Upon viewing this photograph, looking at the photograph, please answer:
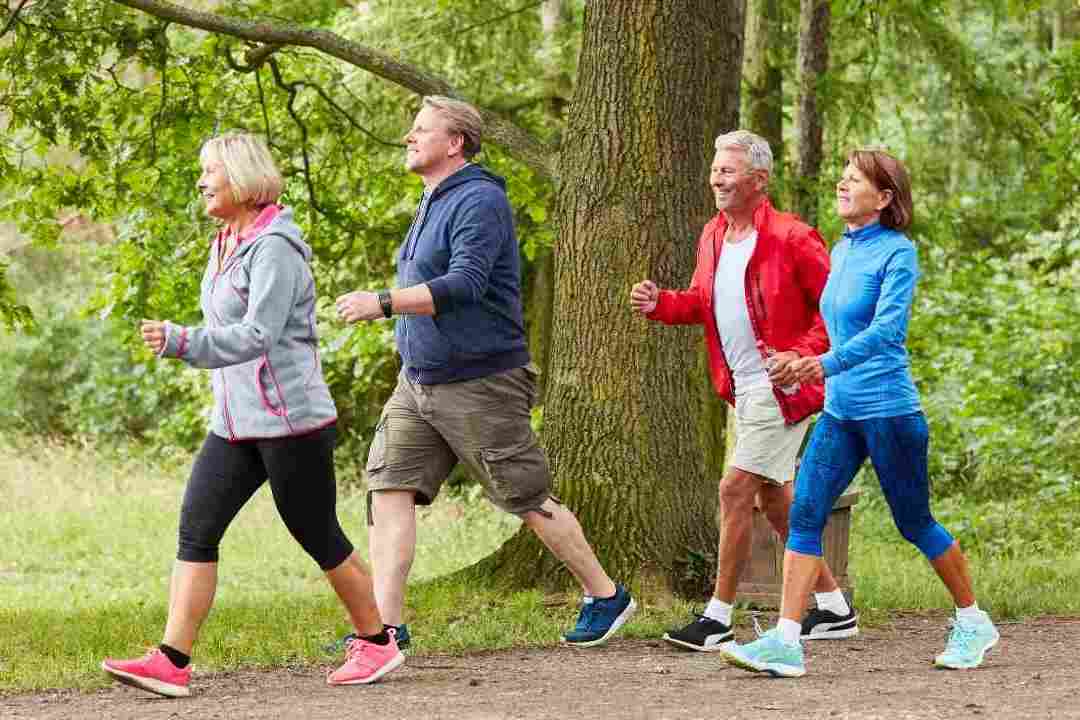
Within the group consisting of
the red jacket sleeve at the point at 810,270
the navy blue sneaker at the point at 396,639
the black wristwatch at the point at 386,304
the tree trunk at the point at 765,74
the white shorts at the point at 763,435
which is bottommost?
the navy blue sneaker at the point at 396,639

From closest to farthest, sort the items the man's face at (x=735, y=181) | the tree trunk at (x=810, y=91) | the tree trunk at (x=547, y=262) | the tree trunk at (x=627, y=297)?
the man's face at (x=735, y=181) < the tree trunk at (x=627, y=297) < the tree trunk at (x=810, y=91) < the tree trunk at (x=547, y=262)

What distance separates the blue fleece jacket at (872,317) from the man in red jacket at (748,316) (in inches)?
9.6

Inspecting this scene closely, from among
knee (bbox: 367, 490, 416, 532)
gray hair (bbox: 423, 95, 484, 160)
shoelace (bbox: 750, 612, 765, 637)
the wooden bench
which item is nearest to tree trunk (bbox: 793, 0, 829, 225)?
the wooden bench

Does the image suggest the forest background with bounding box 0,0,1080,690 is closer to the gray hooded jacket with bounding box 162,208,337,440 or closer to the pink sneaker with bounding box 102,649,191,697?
the gray hooded jacket with bounding box 162,208,337,440

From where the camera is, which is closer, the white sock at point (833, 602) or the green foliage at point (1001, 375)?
the white sock at point (833, 602)

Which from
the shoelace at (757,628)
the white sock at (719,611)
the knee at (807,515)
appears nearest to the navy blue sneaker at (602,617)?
the white sock at (719,611)

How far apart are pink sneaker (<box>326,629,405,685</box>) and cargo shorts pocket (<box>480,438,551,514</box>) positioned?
0.76 m

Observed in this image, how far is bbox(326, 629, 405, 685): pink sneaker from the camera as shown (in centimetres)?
593

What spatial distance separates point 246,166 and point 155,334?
0.76 meters

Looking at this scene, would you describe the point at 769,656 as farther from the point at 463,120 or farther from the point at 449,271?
the point at 463,120

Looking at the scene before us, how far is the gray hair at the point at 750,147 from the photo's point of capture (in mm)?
6449

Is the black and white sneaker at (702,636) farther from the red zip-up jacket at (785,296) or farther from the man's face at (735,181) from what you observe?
the man's face at (735,181)

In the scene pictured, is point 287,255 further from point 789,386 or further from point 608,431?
point 608,431

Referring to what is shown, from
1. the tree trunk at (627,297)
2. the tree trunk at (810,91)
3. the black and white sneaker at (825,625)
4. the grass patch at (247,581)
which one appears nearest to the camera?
the black and white sneaker at (825,625)
